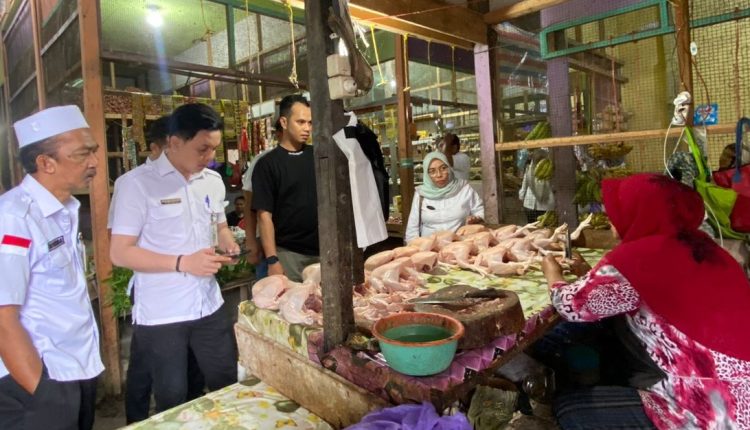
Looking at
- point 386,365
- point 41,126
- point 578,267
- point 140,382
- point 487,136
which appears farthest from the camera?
point 487,136

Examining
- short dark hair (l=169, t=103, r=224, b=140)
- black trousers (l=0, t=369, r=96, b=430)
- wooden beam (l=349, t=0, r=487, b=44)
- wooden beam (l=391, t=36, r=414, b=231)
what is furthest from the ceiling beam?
black trousers (l=0, t=369, r=96, b=430)

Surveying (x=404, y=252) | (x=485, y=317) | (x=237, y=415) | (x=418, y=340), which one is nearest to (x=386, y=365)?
(x=418, y=340)

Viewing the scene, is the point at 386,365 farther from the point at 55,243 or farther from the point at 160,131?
the point at 160,131

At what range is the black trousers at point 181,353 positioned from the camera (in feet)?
9.15

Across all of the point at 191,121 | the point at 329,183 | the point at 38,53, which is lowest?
the point at 329,183

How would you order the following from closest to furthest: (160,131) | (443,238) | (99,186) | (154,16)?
(160,131), (443,238), (99,186), (154,16)


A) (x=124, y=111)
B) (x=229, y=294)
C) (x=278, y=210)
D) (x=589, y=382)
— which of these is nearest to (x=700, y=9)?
(x=589, y=382)

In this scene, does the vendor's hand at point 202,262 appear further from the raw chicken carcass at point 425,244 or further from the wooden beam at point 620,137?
the wooden beam at point 620,137

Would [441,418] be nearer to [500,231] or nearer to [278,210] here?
[278,210]

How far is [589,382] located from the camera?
2.95m

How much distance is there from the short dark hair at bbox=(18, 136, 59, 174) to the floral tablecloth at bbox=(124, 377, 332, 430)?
1.32 m

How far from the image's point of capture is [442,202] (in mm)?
4992

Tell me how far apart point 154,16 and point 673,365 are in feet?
25.1

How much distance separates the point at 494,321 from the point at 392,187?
8084 mm
